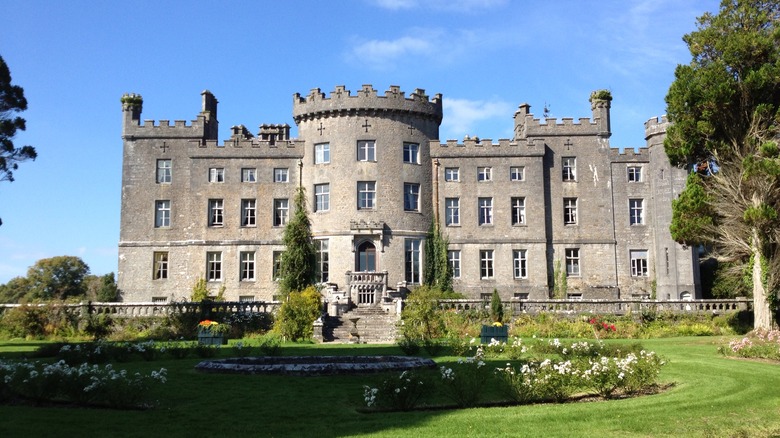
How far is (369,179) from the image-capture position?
115 ft

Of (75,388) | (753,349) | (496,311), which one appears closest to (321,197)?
(496,311)

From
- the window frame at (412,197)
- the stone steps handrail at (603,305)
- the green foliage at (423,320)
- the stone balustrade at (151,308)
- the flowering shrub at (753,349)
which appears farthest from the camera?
the window frame at (412,197)

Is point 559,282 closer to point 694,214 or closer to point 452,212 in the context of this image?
point 452,212

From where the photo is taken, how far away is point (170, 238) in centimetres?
3662

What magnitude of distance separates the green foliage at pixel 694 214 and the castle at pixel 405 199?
1178 centimetres

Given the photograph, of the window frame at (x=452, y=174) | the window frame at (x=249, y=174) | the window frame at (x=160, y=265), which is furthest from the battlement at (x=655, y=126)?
the window frame at (x=160, y=265)

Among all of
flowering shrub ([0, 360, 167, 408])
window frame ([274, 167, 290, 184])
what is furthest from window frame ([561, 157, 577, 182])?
flowering shrub ([0, 360, 167, 408])

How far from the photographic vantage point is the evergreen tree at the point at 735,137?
22219mm

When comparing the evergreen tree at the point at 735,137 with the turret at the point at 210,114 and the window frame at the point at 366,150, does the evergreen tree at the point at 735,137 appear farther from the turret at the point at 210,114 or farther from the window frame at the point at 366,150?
the turret at the point at 210,114

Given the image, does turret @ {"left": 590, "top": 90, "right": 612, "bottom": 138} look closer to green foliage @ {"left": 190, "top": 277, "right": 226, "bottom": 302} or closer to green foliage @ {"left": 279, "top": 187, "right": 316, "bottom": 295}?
green foliage @ {"left": 279, "top": 187, "right": 316, "bottom": 295}

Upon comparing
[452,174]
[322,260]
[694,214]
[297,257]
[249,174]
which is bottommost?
[322,260]

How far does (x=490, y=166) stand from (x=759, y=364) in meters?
22.0

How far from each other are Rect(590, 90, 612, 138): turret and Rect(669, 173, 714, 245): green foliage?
13610 millimetres

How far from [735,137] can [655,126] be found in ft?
45.2
